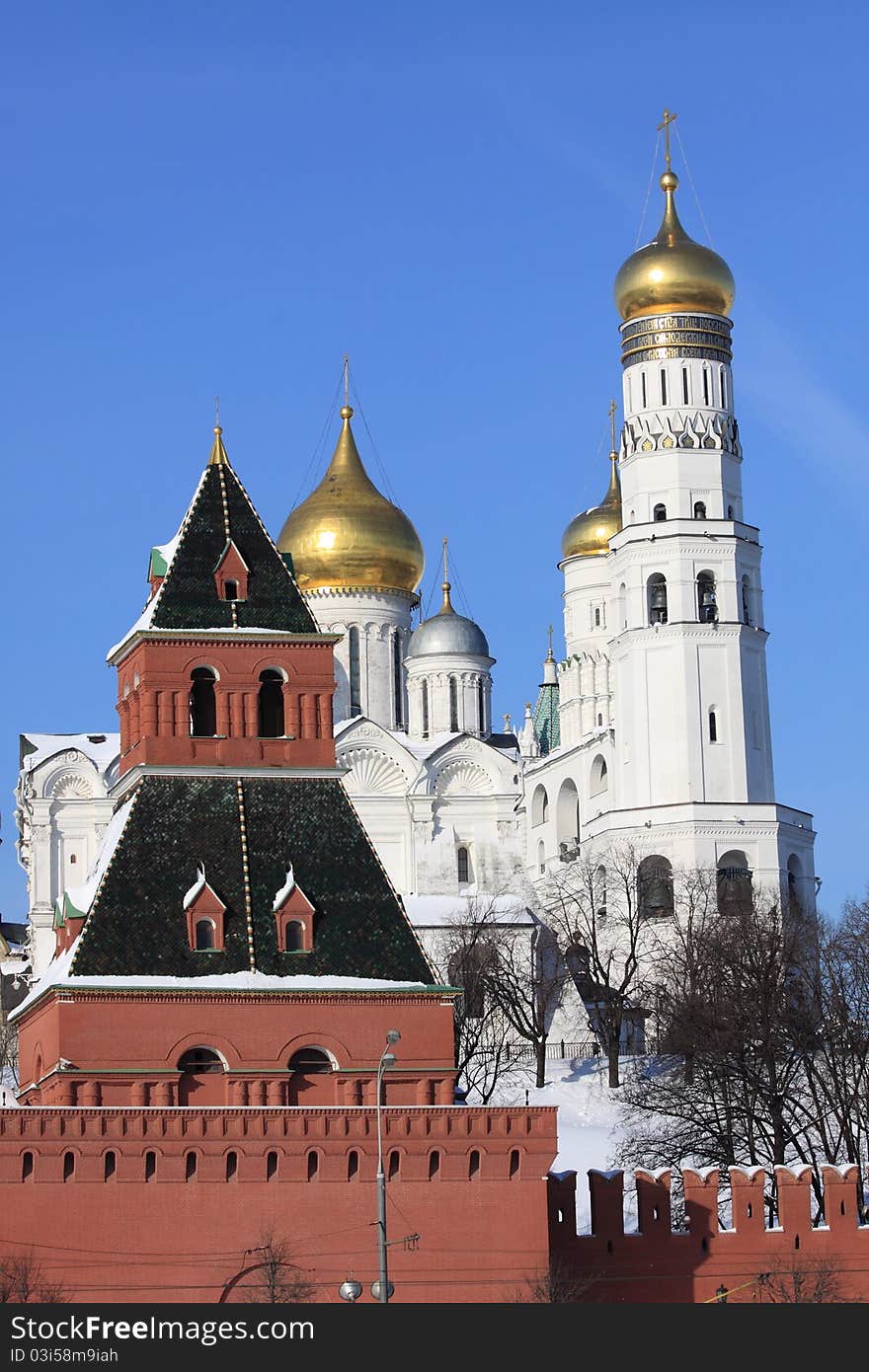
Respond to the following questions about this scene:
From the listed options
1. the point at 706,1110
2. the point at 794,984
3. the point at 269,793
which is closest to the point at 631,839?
the point at 794,984

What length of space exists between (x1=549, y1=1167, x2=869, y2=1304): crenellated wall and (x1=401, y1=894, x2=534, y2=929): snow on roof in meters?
35.7

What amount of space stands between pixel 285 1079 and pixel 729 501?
44.4 metres

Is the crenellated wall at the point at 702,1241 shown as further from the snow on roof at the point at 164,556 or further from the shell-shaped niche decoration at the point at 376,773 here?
the shell-shaped niche decoration at the point at 376,773

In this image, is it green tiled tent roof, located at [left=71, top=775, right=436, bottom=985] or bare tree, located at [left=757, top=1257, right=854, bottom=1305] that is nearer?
bare tree, located at [left=757, top=1257, right=854, bottom=1305]

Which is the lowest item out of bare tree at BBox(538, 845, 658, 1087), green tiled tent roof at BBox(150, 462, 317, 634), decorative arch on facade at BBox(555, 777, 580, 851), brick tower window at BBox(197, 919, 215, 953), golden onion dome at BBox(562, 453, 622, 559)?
brick tower window at BBox(197, 919, 215, 953)

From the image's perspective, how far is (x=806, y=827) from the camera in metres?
81.0

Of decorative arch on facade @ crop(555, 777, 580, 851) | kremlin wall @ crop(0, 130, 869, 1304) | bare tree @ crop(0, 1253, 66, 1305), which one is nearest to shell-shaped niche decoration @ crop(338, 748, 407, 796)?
decorative arch on facade @ crop(555, 777, 580, 851)

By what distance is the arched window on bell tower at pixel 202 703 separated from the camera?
141 ft

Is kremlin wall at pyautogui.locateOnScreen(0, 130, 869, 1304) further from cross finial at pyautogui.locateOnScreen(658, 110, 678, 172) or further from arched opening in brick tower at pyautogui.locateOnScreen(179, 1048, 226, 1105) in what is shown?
cross finial at pyautogui.locateOnScreen(658, 110, 678, 172)

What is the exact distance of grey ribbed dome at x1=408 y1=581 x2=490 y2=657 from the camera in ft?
305

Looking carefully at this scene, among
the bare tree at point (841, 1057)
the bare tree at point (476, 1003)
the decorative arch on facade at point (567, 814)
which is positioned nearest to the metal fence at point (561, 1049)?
the bare tree at point (476, 1003)

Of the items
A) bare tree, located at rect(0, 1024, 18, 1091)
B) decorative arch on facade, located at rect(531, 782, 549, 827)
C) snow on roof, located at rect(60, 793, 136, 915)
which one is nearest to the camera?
snow on roof, located at rect(60, 793, 136, 915)

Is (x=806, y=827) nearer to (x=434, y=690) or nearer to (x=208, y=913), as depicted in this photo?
(x=434, y=690)

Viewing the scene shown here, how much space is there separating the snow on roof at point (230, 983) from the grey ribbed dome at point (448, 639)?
52.3 meters
